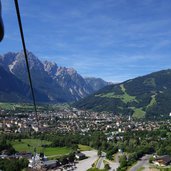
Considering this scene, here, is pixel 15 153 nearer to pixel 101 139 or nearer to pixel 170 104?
pixel 101 139

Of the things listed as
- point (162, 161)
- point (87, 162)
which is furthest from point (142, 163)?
point (87, 162)

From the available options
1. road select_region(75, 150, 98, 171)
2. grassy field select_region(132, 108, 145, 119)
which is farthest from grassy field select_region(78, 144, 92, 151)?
grassy field select_region(132, 108, 145, 119)

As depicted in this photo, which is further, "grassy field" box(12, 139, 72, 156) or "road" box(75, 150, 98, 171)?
"grassy field" box(12, 139, 72, 156)

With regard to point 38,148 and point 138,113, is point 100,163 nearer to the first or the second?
point 38,148

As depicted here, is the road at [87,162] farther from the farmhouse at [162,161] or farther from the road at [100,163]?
the farmhouse at [162,161]

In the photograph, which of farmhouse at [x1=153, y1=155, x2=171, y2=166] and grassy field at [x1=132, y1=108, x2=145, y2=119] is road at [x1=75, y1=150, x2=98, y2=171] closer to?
farmhouse at [x1=153, y1=155, x2=171, y2=166]

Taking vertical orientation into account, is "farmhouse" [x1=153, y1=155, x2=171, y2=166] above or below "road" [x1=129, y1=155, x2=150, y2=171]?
above

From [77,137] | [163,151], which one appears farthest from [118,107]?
[163,151]

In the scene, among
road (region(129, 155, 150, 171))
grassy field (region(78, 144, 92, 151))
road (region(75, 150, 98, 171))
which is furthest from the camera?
grassy field (region(78, 144, 92, 151))
